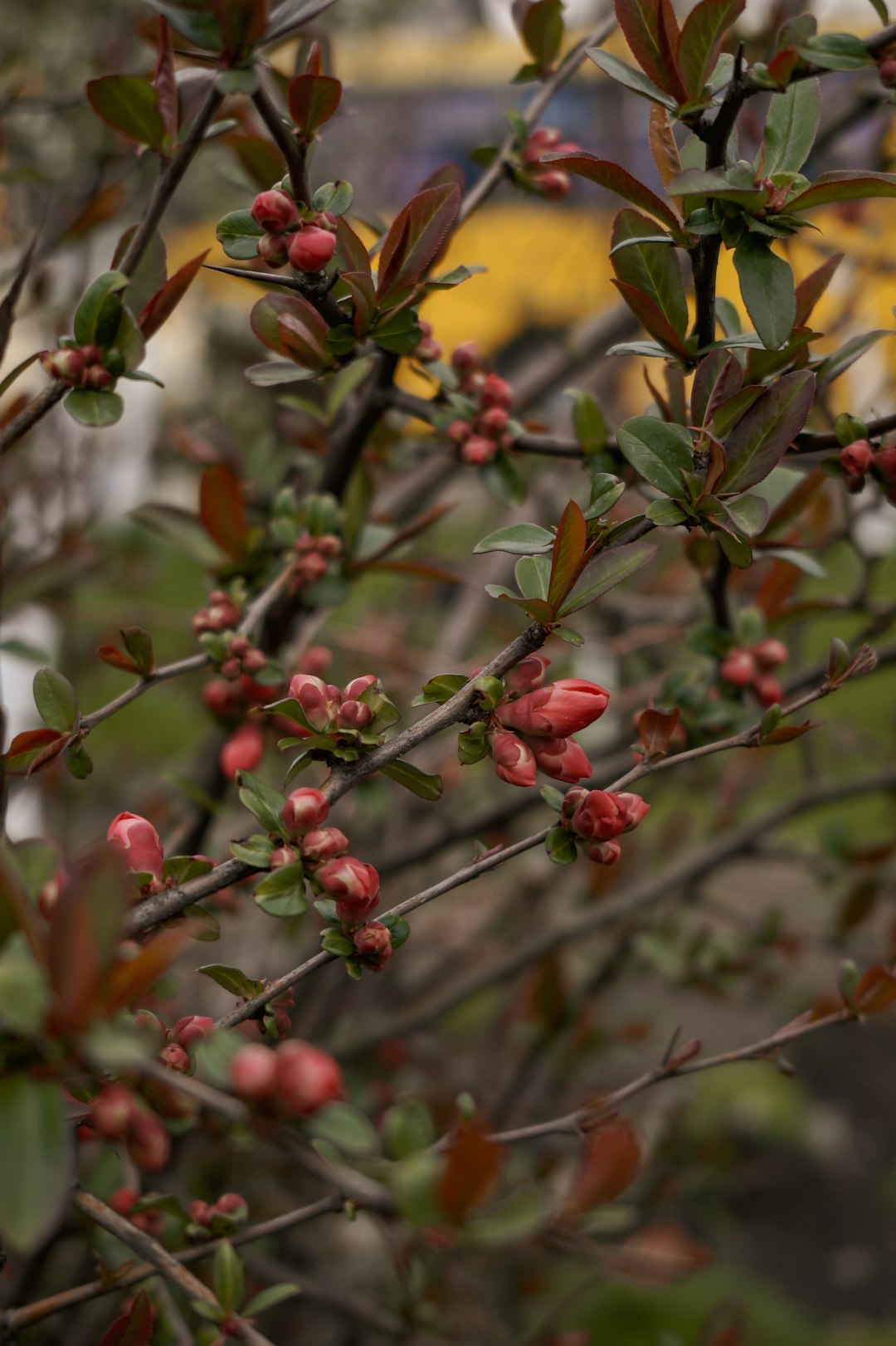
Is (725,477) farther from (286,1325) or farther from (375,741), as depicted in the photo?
(286,1325)

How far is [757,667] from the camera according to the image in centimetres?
85

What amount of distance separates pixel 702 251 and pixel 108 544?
1.29 meters

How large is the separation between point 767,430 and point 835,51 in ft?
0.59

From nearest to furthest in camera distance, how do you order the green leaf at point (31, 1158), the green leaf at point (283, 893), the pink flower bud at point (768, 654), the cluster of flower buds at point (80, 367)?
the green leaf at point (31, 1158) → the green leaf at point (283, 893) → the cluster of flower buds at point (80, 367) → the pink flower bud at point (768, 654)

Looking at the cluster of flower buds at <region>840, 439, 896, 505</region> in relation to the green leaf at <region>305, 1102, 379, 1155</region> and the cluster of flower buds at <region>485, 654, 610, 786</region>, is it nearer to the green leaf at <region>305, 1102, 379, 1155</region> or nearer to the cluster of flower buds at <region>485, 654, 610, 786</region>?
the cluster of flower buds at <region>485, 654, 610, 786</region>

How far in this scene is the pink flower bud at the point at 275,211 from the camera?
1.82 ft

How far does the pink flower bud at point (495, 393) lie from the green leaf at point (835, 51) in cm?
32

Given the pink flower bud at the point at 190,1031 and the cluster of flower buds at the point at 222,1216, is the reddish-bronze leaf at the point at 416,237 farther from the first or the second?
the cluster of flower buds at the point at 222,1216

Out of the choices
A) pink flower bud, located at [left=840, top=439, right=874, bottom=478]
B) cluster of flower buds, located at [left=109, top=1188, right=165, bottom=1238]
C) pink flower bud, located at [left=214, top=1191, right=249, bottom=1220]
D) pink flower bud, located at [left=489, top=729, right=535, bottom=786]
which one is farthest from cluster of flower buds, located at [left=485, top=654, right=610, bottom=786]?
cluster of flower buds, located at [left=109, top=1188, right=165, bottom=1238]

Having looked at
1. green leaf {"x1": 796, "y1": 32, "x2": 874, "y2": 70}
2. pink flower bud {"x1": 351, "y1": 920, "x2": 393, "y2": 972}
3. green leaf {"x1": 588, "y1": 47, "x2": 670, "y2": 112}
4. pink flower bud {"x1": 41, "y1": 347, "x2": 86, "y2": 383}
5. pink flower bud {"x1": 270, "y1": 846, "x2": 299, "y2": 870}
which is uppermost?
green leaf {"x1": 796, "y1": 32, "x2": 874, "y2": 70}

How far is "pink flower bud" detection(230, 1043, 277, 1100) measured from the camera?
1.17 ft

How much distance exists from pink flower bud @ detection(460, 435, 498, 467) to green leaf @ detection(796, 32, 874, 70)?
0.33 meters

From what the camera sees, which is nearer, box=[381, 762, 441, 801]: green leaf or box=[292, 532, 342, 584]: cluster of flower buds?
box=[381, 762, 441, 801]: green leaf

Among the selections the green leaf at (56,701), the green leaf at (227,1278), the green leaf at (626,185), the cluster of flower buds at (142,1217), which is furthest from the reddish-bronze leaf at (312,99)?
the cluster of flower buds at (142,1217)
